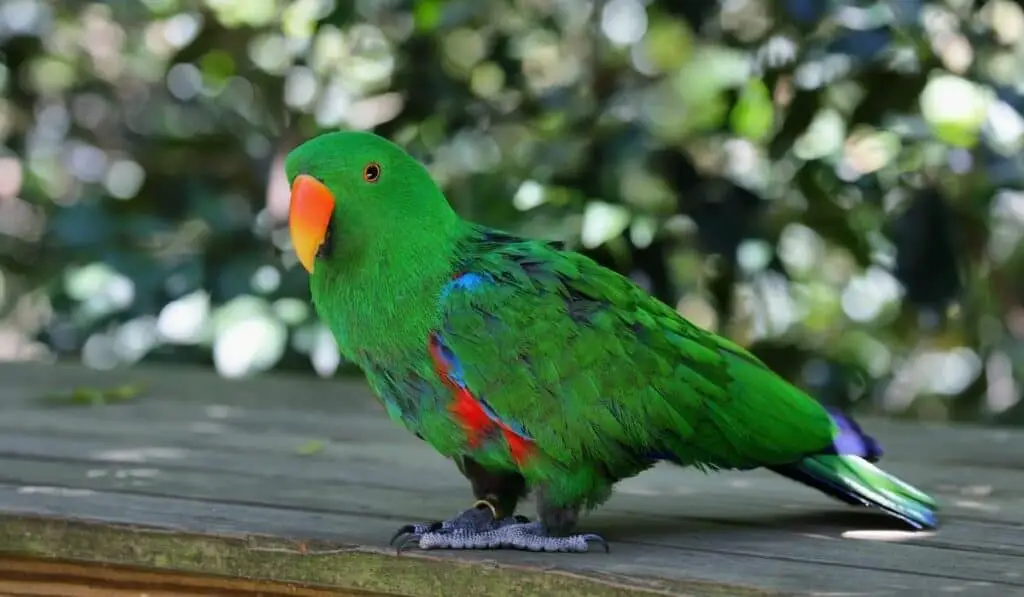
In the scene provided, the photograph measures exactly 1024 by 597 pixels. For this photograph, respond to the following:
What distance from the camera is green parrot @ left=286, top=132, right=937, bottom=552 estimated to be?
1.60m

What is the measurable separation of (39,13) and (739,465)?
3.14 meters

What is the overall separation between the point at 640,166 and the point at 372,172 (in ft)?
4.69

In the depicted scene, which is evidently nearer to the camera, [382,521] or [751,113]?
[382,521]

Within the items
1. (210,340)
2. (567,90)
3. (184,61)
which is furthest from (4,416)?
(567,90)

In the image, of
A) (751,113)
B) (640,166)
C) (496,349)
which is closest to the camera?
(496,349)

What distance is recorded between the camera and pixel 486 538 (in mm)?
1612

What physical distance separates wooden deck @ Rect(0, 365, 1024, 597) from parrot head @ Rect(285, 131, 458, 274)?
14.7 inches

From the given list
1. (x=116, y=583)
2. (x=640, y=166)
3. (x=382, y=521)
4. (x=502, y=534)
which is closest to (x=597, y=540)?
(x=502, y=534)

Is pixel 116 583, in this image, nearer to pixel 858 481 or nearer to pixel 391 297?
pixel 391 297

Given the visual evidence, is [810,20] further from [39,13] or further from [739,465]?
[39,13]

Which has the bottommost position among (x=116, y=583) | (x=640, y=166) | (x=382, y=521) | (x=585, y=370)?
(x=116, y=583)

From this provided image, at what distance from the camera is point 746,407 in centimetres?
174

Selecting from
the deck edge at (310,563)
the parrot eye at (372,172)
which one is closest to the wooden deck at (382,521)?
the deck edge at (310,563)

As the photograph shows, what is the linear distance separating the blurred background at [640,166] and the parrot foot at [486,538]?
126 centimetres
